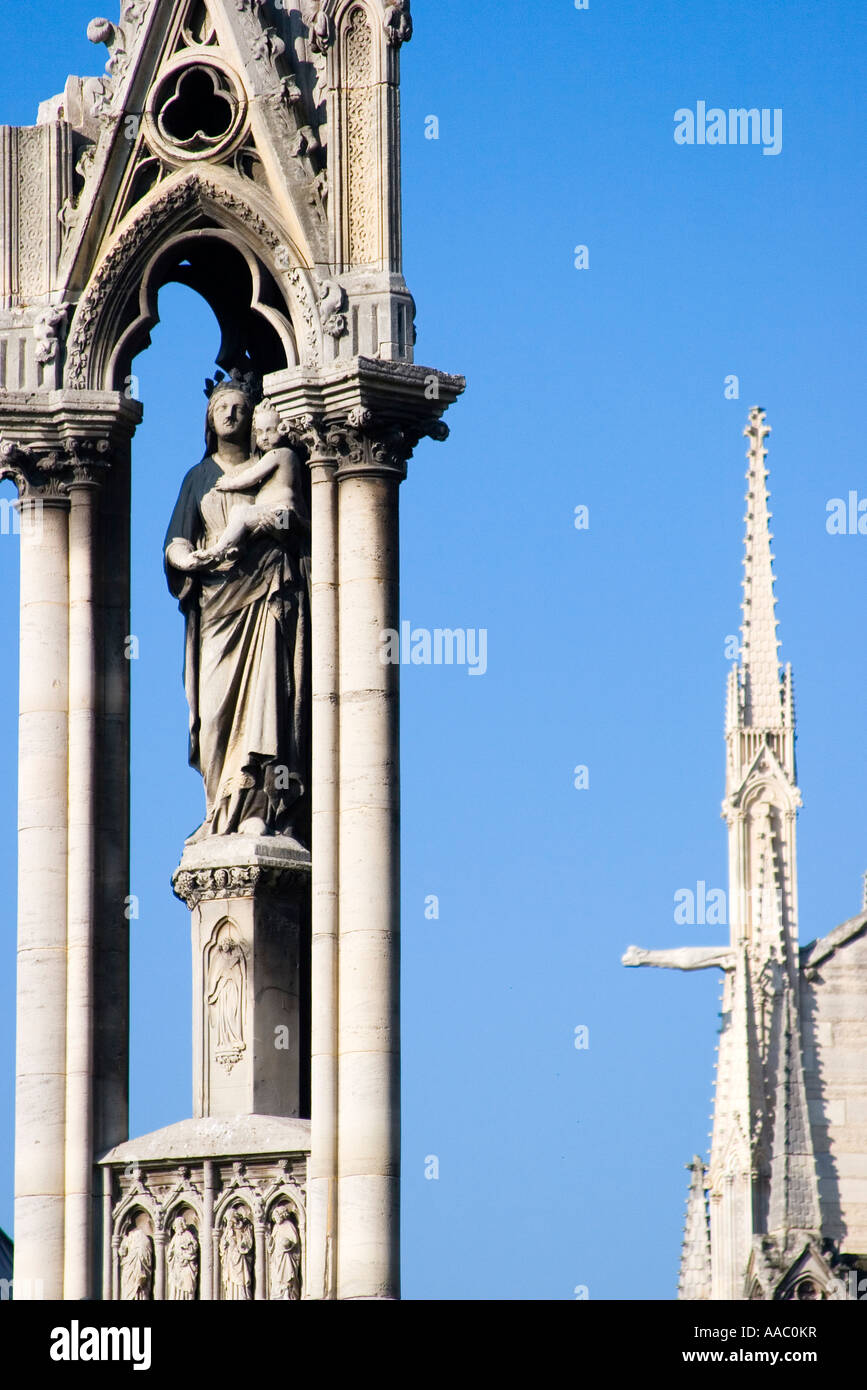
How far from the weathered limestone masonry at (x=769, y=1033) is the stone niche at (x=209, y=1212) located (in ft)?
161

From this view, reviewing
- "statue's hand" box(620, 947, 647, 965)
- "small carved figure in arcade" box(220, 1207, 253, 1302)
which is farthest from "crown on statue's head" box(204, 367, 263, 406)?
"statue's hand" box(620, 947, 647, 965)

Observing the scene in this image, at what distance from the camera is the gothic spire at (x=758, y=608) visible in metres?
87.8

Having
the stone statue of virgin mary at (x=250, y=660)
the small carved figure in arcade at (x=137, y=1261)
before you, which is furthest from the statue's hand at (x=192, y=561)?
the small carved figure in arcade at (x=137, y=1261)

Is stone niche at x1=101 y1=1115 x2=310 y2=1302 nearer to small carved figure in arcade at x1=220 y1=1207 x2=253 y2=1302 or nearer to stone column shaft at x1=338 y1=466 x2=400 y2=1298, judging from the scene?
small carved figure in arcade at x1=220 y1=1207 x2=253 y2=1302

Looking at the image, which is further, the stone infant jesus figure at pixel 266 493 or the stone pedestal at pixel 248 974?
the stone infant jesus figure at pixel 266 493

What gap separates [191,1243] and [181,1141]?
68cm

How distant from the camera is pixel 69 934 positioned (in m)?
31.6

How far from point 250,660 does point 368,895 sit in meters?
2.39

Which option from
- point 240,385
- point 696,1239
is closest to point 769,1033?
point 696,1239

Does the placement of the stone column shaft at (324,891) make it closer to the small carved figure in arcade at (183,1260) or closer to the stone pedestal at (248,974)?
the stone pedestal at (248,974)

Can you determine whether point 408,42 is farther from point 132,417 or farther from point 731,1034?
point 731,1034

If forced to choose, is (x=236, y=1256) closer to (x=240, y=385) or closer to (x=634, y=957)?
(x=240, y=385)

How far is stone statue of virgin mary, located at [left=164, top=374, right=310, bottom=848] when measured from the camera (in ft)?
104

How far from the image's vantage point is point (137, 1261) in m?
31.3
